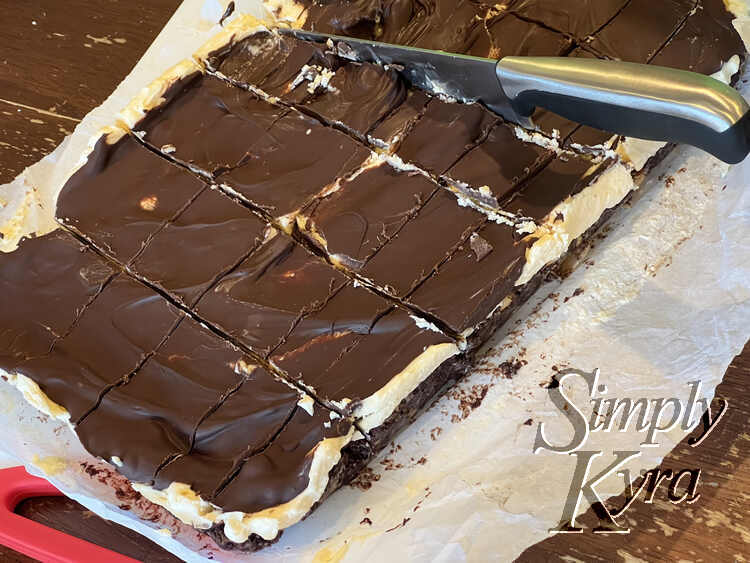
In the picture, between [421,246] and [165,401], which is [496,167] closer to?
[421,246]

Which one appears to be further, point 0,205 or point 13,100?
point 13,100

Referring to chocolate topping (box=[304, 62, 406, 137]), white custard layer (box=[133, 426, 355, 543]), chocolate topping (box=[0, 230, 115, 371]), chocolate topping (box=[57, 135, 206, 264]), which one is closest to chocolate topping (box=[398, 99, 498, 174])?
chocolate topping (box=[304, 62, 406, 137])

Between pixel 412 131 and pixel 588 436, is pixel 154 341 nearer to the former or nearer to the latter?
pixel 412 131

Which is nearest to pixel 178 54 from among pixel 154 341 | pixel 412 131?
pixel 412 131

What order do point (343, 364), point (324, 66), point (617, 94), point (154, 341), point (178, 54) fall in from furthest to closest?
point (178, 54) < point (324, 66) < point (154, 341) < point (343, 364) < point (617, 94)

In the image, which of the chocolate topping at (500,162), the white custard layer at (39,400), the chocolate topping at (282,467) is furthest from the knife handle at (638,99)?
the white custard layer at (39,400)

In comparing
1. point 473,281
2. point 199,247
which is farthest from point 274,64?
point 473,281

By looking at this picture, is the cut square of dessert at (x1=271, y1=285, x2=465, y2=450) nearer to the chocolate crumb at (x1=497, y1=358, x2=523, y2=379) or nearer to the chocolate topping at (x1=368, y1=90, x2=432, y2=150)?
the chocolate crumb at (x1=497, y1=358, x2=523, y2=379)
